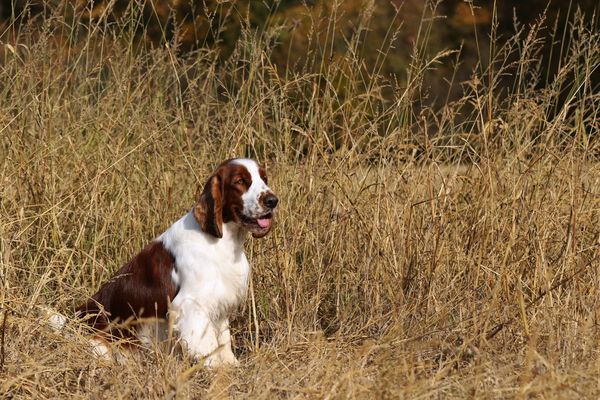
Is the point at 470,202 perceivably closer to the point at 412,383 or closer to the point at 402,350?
the point at 402,350

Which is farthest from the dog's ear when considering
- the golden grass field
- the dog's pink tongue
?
the golden grass field

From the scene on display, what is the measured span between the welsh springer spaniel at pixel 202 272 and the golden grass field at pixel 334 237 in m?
0.15

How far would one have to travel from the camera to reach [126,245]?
4.72m

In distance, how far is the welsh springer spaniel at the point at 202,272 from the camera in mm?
3969

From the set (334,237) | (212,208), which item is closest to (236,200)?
(212,208)

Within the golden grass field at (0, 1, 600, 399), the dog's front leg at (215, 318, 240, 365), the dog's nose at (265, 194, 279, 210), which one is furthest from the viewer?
the dog's front leg at (215, 318, 240, 365)

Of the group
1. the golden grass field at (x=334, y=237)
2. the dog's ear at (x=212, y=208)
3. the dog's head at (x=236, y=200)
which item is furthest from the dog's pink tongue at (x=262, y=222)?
the golden grass field at (x=334, y=237)

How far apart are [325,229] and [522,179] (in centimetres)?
89

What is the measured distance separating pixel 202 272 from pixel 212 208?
0.25 meters

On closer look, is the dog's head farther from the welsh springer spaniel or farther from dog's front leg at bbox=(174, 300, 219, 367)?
dog's front leg at bbox=(174, 300, 219, 367)

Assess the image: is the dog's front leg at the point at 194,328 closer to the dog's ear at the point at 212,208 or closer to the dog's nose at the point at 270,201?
the dog's ear at the point at 212,208

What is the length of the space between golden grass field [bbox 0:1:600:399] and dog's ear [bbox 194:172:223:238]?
17.1 inches

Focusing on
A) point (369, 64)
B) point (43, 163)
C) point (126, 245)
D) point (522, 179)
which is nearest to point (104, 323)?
point (126, 245)

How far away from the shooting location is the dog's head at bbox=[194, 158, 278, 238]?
3.95 meters
